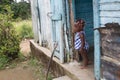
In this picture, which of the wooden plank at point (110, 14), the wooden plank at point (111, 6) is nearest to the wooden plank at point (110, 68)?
the wooden plank at point (110, 14)

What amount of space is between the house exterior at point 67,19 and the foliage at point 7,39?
0.80 metres

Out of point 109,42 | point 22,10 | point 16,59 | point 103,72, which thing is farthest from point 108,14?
point 22,10

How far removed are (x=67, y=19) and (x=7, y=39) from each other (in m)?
3.38

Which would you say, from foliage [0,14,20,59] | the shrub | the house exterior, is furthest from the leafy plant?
the house exterior

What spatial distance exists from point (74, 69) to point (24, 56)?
415 cm

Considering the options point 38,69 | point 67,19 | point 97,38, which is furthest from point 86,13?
point 97,38

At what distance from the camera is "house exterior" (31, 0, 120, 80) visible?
4172 millimetres

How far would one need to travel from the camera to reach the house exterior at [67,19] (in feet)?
13.7

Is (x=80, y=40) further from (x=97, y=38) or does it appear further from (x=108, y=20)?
(x=108, y=20)

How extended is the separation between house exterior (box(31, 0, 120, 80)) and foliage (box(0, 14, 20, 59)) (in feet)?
2.61

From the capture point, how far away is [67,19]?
6.18 metres

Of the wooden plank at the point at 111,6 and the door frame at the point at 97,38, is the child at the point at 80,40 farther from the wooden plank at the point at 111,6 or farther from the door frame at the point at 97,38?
the wooden plank at the point at 111,6

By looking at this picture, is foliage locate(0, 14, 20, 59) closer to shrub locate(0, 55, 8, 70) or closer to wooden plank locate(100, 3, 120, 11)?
shrub locate(0, 55, 8, 70)

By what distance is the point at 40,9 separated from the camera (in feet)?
27.0
